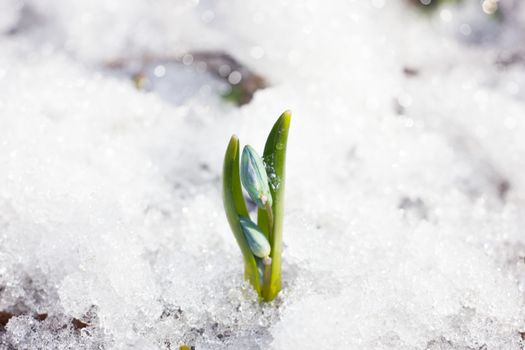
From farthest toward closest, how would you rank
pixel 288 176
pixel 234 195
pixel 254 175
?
pixel 288 176
pixel 234 195
pixel 254 175

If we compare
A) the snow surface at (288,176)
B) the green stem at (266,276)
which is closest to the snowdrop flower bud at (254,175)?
the green stem at (266,276)

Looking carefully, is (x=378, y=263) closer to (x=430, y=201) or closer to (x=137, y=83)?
(x=430, y=201)

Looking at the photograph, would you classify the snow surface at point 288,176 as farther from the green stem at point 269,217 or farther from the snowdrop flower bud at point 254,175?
the snowdrop flower bud at point 254,175

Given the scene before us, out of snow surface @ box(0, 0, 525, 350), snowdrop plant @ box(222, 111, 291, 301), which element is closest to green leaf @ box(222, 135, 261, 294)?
snowdrop plant @ box(222, 111, 291, 301)

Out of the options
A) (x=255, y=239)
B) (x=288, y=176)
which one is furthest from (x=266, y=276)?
(x=288, y=176)

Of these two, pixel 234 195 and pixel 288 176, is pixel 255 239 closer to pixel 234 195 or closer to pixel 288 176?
pixel 234 195

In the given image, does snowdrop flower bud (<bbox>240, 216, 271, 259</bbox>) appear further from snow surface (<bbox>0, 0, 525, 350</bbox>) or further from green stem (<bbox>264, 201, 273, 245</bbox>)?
snow surface (<bbox>0, 0, 525, 350</bbox>)

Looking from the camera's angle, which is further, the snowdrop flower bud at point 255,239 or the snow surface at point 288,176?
the snow surface at point 288,176
